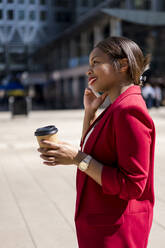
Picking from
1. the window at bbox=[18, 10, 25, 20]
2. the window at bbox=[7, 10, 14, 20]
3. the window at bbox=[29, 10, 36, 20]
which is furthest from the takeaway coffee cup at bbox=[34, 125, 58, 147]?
the window at bbox=[18, 10, 25, 20]

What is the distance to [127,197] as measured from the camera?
5.42ft

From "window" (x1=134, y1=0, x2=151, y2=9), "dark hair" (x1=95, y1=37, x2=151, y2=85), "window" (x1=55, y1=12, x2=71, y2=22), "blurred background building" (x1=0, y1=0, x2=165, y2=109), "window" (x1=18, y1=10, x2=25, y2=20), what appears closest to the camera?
"dark hair" (x1=95, y1=37, x2=151, y2=85)

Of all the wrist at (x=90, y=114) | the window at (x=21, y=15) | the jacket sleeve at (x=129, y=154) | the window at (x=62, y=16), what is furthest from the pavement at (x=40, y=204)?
the window at (x=62, y=16)

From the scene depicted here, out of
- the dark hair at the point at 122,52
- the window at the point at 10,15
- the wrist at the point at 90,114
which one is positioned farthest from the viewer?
the window at the point at 10,15

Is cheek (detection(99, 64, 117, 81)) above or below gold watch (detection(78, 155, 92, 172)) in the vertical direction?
above

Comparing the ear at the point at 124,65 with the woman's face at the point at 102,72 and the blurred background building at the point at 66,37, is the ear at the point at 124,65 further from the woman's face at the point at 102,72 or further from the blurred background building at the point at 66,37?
the blurred background building at the point at 66,37

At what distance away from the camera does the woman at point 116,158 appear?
1586 mm

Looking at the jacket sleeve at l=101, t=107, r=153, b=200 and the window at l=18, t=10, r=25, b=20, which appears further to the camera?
the window at l=18, t=10, r=25, b=20

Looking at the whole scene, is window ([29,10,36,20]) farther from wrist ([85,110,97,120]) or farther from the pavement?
wrist ([85,110,97,120])

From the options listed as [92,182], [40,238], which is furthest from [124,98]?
[40,238]

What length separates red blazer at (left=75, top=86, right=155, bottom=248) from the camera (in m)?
1.58

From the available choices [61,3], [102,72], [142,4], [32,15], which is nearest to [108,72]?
[102,72]

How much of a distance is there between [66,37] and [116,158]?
38.5 metres

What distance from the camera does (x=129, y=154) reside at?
1.57 m
